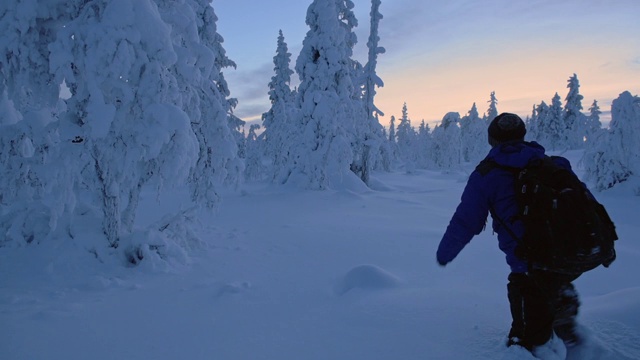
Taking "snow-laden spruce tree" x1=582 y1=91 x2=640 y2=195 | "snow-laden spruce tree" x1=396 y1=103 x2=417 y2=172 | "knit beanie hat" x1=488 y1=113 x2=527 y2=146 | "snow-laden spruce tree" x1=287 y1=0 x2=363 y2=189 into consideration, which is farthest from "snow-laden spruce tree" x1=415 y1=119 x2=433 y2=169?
"knit beanie hat" x1=488 y1=113 x2=527 y2=146

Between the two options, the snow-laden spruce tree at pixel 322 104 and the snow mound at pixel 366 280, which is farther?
the snow-laden spruce tree at pixel 322 104

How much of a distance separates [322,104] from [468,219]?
53.0ft

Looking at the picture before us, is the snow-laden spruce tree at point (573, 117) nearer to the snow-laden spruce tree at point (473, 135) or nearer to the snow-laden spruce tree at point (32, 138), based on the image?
the snow-laden spruce tree at point (473, 135)

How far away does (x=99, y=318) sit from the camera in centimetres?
383

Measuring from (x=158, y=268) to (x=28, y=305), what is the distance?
62.9 inches

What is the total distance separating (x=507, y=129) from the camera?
280 cm

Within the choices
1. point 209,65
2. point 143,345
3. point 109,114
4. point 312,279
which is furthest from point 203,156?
point 143,345

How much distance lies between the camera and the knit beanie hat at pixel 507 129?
109 inches

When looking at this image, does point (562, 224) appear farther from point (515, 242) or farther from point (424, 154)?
point (424, 154)

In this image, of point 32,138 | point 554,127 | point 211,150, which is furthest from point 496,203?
point 554,127

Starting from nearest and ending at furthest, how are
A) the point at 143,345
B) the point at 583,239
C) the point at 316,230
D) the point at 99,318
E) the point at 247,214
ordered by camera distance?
the point at 583,239
the point at 143,345
the point at 99,318
the point at 316,230
the point at 247,214

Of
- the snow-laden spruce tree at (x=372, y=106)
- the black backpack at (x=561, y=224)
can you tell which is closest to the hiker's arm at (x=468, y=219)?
the black backpack at (x=561, y=224)

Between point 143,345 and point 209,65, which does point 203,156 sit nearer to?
Result: point 209,65

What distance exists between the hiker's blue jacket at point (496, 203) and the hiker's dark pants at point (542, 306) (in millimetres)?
124
